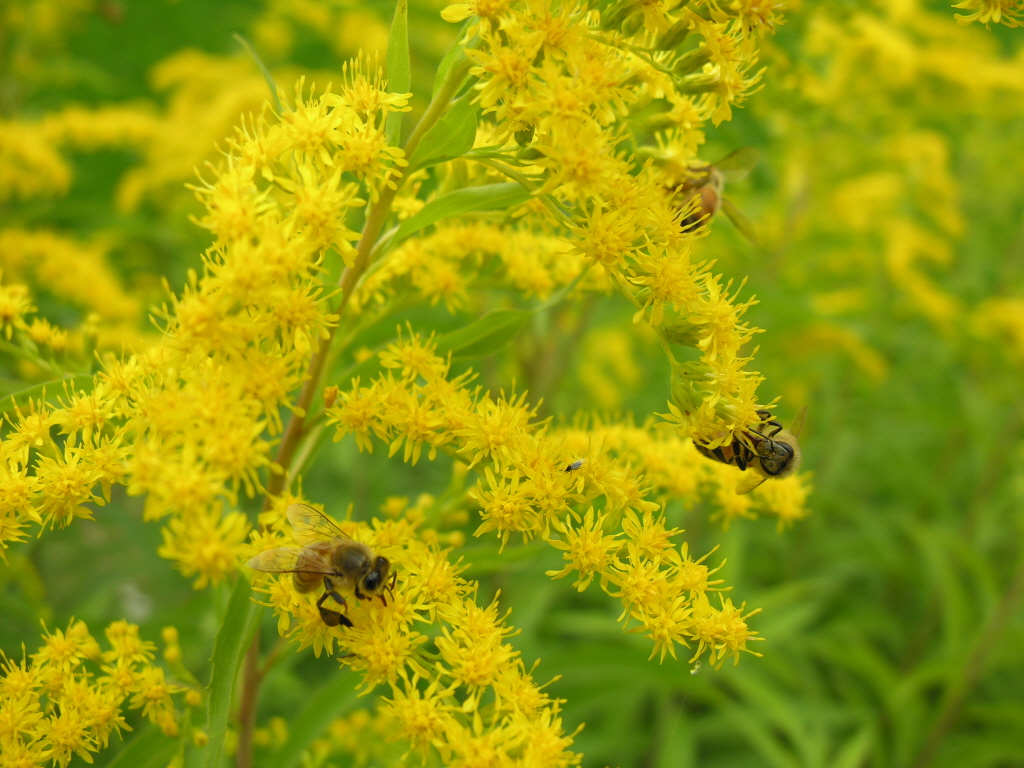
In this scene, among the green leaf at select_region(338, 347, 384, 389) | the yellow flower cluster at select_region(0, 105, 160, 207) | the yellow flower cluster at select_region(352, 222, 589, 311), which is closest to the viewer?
the green leaf at select_region(338, 347, 384, 389)

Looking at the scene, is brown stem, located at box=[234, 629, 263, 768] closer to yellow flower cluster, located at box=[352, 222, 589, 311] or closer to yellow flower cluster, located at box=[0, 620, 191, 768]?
yellow flower cluster, located at box=[0, 620, 191, 768]

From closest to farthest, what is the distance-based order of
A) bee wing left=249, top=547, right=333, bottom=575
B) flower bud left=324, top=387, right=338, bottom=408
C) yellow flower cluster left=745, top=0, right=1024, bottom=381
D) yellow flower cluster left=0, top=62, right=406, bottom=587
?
yellow flower cluster left=0, top=62, right=406, bottom=587 → bee wing left=249, top=547, right=333, bottom=575 → flower bud left=324, top=387, right=338, bottom=408 → yellow flower cluster left=745, top=0, right=1024, bottom=381

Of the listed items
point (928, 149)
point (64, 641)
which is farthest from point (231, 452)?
point (928, 149)

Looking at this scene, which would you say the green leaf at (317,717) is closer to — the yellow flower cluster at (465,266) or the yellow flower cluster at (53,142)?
the yellow flower cluster at (465,266)

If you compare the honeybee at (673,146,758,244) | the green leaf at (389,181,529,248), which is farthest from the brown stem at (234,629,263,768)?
the honeybee at (673,146,758,244)

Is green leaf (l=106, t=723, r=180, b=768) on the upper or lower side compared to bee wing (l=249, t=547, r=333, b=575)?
lower

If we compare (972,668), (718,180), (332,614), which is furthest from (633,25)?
(972,668)
